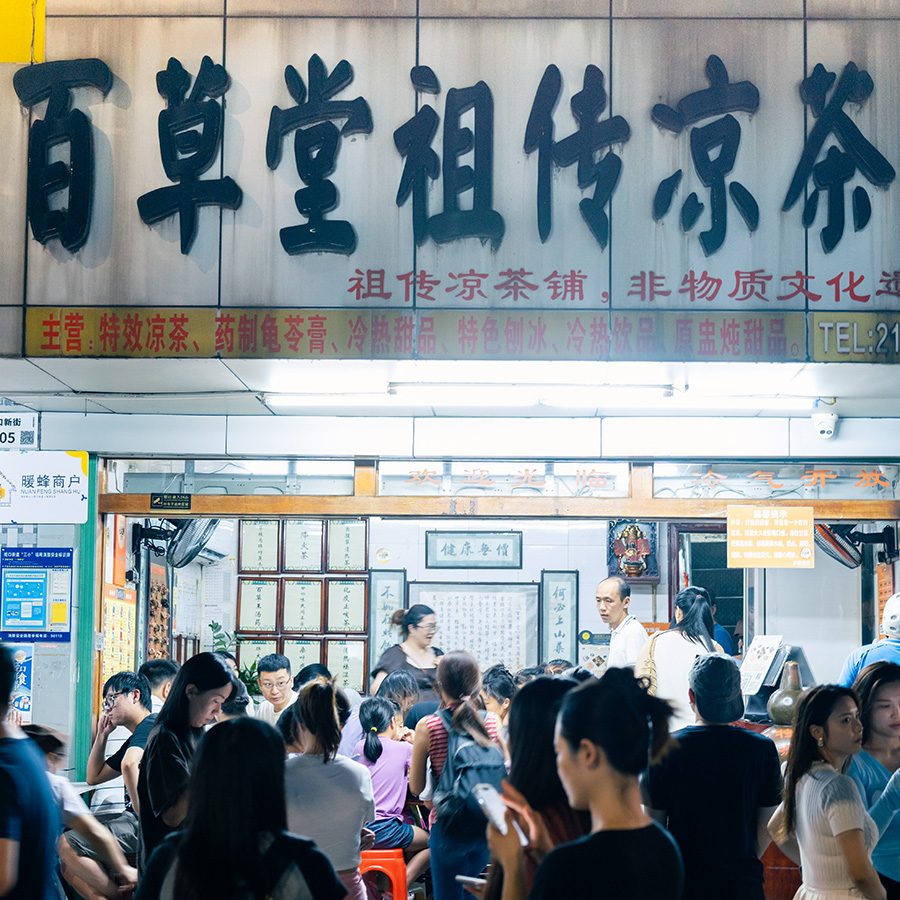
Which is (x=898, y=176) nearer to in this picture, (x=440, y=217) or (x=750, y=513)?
(x=440, y=217)

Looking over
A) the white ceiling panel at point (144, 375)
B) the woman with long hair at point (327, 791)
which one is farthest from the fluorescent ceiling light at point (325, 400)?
the woman with long hair at point (327, 791)

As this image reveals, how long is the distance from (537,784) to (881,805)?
184 cm

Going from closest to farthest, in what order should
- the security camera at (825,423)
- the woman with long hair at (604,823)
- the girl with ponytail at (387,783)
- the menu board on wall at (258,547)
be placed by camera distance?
the woman with long hair at (604,823)
the girl with ponytail at (387,783)
the security camera at (825,423)
the menu board on wall at (258,547)

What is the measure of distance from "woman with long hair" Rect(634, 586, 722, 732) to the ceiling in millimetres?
1273

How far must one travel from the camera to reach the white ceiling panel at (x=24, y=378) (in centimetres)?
729

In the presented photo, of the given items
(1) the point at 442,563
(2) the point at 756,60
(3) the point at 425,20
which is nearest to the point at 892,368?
(2) the point at 756,60

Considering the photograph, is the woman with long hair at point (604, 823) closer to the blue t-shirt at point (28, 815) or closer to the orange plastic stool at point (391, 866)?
the blue t-shirt at point (28, 815)

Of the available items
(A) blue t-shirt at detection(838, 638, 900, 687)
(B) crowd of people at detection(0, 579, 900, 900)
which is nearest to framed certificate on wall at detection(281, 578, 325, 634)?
(B) crowd of people at detection(0, 579, 900, 900)

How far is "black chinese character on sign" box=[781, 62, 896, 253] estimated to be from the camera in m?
7.02

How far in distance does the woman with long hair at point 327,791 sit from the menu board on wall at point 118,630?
5.70 m

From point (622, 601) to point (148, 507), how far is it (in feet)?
12.9

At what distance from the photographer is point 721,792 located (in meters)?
4.07

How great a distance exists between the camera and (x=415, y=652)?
895cm

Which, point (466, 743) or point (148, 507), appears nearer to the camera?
point (466, 743)
